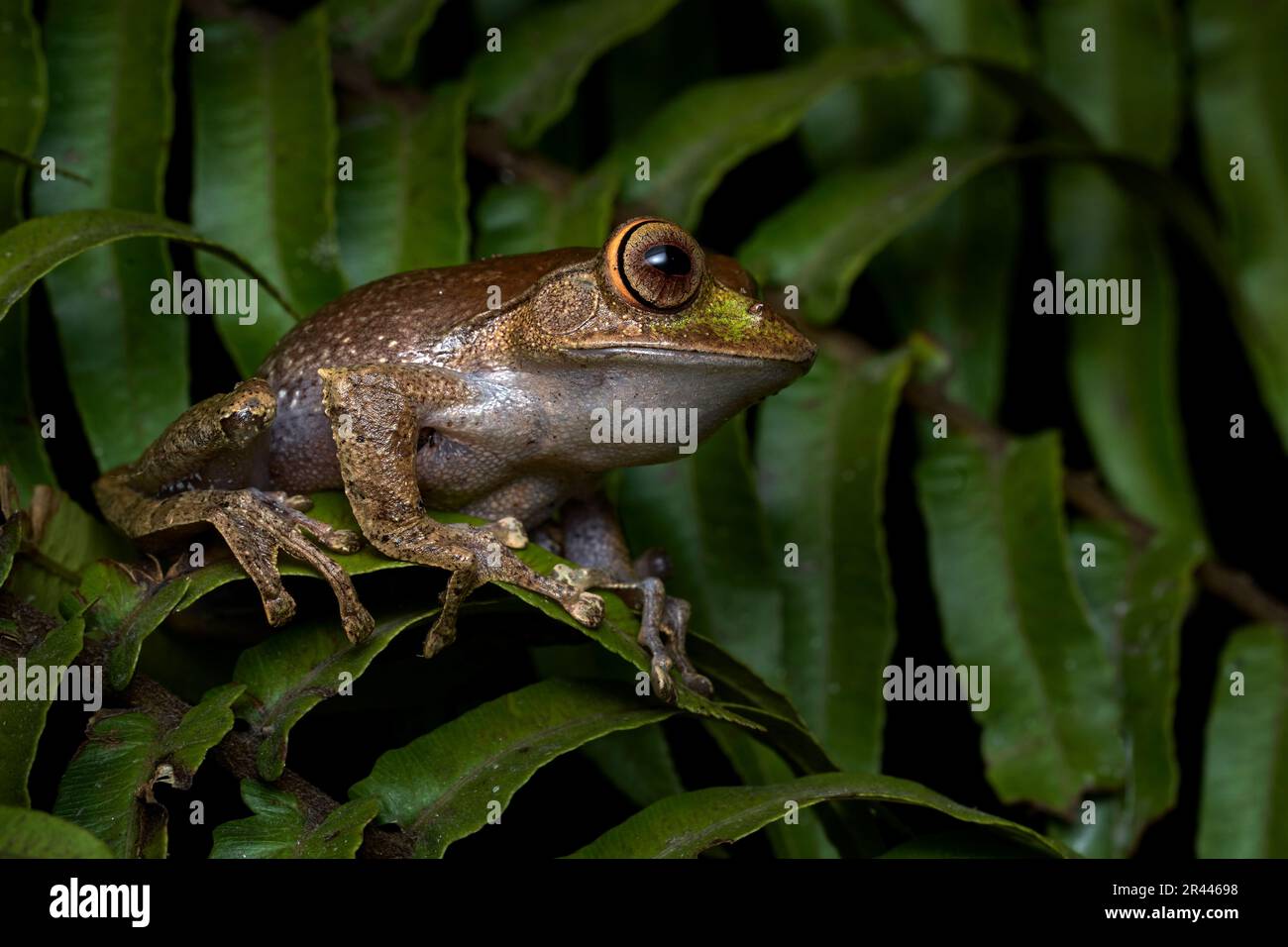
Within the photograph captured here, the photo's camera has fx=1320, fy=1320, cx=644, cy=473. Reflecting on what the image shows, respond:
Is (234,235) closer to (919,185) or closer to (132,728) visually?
(132,728)

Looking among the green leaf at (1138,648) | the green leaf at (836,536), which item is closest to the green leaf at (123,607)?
the green leaf at (836,536)

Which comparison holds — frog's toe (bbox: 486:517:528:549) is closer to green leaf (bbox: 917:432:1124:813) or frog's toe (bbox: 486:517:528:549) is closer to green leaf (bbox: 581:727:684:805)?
green leaf (bbox: 581:727:684:805)

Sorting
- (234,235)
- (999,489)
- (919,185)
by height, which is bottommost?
(999,489)

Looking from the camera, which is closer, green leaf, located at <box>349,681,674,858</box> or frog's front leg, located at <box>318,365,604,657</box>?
green leaf, located at <box>349,681,674,858</box>

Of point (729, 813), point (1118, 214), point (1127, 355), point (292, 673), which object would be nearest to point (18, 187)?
point (292, 673)

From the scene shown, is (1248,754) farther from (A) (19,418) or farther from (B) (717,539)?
(A) (19,418)

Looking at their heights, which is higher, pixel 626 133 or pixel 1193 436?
pixel 626 133

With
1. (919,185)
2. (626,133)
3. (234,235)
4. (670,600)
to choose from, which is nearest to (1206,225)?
(919,185)

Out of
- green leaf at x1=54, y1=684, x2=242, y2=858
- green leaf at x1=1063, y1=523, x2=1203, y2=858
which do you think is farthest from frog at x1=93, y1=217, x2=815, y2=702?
green leaf at x1=1063, y1=523, x2=1203, y2=858
